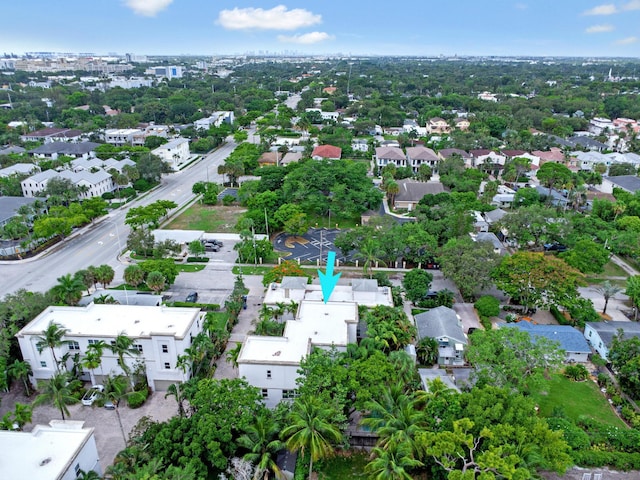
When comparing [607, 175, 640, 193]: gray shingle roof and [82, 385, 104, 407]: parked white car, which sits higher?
[607, 175, 640, 193]: gray shingle roof

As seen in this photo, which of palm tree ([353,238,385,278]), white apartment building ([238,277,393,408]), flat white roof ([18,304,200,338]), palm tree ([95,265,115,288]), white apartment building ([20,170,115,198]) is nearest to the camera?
white apartment building ([238,277,393,408])

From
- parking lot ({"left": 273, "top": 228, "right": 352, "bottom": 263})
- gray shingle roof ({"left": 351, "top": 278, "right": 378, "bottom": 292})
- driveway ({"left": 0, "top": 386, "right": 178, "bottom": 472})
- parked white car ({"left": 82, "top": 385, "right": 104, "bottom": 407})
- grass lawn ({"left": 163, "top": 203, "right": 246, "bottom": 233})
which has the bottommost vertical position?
driveway ({"left": 0, "top": 386, "right": 178, "bottom": 472})

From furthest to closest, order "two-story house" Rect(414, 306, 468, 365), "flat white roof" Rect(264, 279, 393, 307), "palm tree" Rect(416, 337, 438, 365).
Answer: "flat white roof" Rect(264, 279, 393, 307)
"two-story house" Rect(414, 306, 468, 365)
"palm tree" Rect(416, 337, 438, 365)

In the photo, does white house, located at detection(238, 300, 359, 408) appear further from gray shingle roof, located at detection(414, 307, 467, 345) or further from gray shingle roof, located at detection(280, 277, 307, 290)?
gray shingle roof, located at detection(414, 307, 467, 345)

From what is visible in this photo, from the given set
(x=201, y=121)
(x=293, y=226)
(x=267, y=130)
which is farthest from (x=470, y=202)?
(x=201, y=121)

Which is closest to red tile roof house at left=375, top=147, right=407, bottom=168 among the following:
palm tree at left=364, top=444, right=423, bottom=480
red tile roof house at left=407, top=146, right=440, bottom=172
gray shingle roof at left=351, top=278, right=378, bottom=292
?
red tile roof house at left=407, top=146, right=440, bottom=172

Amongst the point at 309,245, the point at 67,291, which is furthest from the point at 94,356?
the point at 309,245

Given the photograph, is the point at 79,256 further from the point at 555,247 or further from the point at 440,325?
the point at 555,247

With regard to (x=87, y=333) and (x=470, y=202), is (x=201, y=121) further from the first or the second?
(x=87, y=333)
